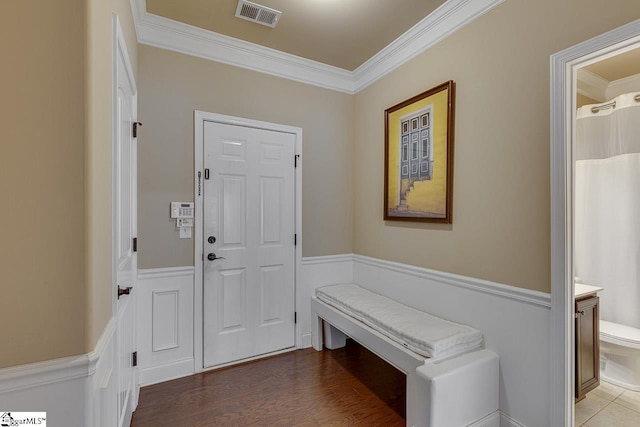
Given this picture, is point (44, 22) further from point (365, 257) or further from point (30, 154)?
point (365, 257)

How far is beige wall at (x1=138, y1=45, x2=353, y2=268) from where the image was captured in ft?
7.67

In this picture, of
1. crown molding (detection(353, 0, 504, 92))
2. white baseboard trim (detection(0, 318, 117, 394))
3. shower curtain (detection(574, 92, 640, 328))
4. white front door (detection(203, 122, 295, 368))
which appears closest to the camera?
white baseboard trim (detection(0, 318, 117, 394))

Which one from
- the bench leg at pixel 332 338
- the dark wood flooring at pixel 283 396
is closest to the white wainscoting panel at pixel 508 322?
the dark wood flooring at pixel 283 396

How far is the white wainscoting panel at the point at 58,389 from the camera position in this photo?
2.89 feet

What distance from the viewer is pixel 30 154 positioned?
0.91 metres

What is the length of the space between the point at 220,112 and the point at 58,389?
2.20 m

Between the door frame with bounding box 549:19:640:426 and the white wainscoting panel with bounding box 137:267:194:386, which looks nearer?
the door frame with bounding box 549:19:640:426

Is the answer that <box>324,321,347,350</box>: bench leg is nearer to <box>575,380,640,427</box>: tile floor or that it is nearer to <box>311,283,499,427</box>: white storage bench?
<box>311,283,499,427</box>: white storage bench

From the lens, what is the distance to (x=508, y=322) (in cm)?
182

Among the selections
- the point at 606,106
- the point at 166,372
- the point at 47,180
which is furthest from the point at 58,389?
the point at 606,106

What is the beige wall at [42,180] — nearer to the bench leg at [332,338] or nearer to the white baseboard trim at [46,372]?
the white baseboard trim at [46,372]

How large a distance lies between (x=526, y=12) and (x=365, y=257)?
2233mm

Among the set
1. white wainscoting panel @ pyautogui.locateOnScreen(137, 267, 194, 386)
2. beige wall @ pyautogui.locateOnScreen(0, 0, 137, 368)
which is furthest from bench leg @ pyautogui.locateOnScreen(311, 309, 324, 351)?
beige wall @ pyautogui.locateOnScreen(0, 0, 137, 368)

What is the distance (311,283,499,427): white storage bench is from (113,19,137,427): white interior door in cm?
153
